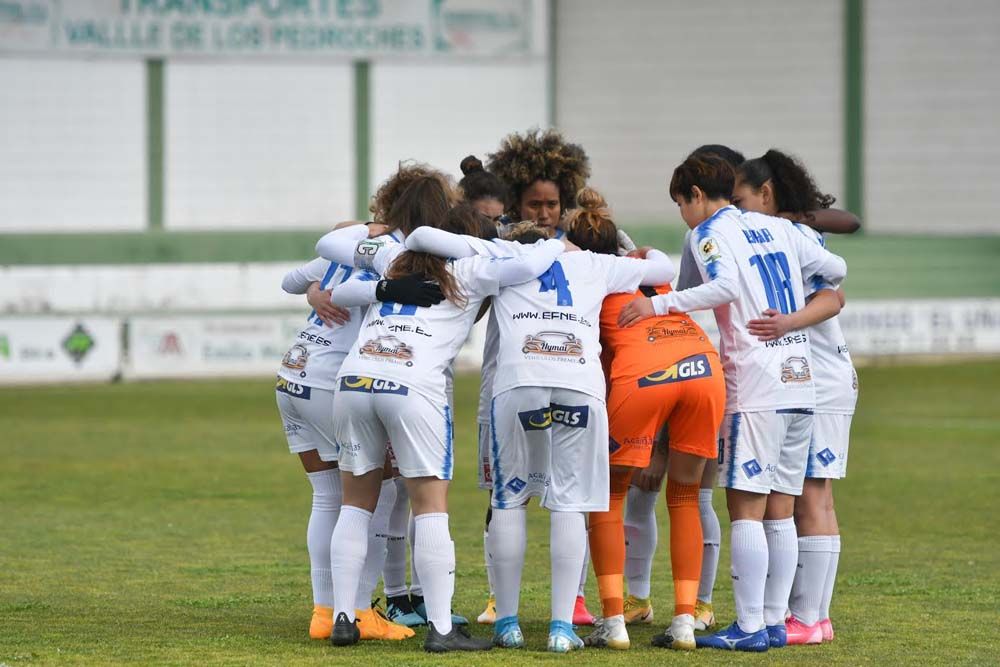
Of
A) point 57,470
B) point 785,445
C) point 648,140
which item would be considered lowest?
point 57,470

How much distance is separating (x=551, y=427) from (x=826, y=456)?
124cm

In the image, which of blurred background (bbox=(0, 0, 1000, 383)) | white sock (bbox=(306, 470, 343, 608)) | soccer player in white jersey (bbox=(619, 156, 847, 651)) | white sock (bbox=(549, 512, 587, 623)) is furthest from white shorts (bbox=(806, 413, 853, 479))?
blurred background (bbox=(0, 0, 1000, 383))

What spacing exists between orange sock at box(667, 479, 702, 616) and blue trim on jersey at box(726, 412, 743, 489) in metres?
0.14

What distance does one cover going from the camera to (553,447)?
5754 millimetres

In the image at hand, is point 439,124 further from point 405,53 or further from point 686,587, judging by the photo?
point 686,587

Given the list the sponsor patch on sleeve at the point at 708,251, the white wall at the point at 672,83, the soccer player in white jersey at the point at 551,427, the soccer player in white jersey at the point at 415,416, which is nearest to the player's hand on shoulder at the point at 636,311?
the soccer player in white jersey at the point at 551,427

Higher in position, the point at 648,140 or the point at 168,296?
the point at 648,140

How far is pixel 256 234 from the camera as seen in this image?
3094 centimetres

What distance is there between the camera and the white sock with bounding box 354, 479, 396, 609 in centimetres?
611

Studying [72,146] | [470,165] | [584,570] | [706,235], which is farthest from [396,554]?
[72,146]

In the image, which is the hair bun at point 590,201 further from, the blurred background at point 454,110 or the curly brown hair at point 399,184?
the blurred background at point 454,110

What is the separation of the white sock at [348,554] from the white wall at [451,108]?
26535 millimetres

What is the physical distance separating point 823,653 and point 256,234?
26091 millimetres

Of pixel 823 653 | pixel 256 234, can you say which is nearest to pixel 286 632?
pixel 823 653
